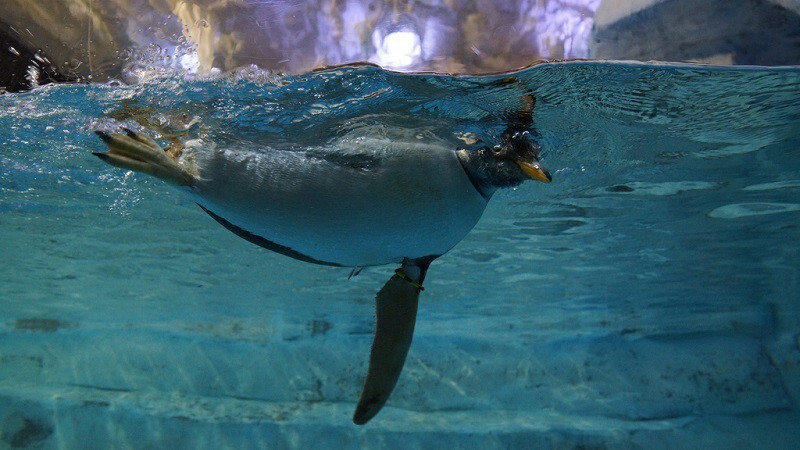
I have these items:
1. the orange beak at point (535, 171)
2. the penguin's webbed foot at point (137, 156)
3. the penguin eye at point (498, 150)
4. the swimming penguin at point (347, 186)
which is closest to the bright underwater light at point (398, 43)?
the swimming penguin at point (347, 186)

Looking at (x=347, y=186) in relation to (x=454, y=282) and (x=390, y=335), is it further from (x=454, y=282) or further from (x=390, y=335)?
(x=454, y=282)

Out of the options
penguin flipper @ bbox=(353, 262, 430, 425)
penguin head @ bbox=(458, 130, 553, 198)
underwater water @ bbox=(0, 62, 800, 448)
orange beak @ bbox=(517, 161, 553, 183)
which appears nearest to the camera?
orange beak @ bbox=(517, 161, 553, 183)

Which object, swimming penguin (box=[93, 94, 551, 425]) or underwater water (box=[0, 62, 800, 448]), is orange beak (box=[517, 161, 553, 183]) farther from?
underwater water (box=[0, 62, 800, 448])

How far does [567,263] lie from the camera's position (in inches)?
561

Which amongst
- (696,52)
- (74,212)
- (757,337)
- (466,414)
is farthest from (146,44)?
(757,337)

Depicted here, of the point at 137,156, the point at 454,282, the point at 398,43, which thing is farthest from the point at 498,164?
the point at 454,282

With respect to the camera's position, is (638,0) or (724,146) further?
(724,146)

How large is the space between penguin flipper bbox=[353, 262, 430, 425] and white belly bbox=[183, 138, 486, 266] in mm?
434

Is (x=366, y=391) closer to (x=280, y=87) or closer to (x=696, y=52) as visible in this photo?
(x=280, y=87)

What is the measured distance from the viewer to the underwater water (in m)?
5.49

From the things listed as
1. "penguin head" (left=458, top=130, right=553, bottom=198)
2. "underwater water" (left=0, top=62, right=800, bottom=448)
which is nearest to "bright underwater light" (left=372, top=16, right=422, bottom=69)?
"underwater water" (left=0, top=62, right=800, bottom=448)

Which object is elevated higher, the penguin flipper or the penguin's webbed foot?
the penguin's webbed foot

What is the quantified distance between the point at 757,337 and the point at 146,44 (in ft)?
61.8

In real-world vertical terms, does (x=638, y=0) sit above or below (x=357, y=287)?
above
